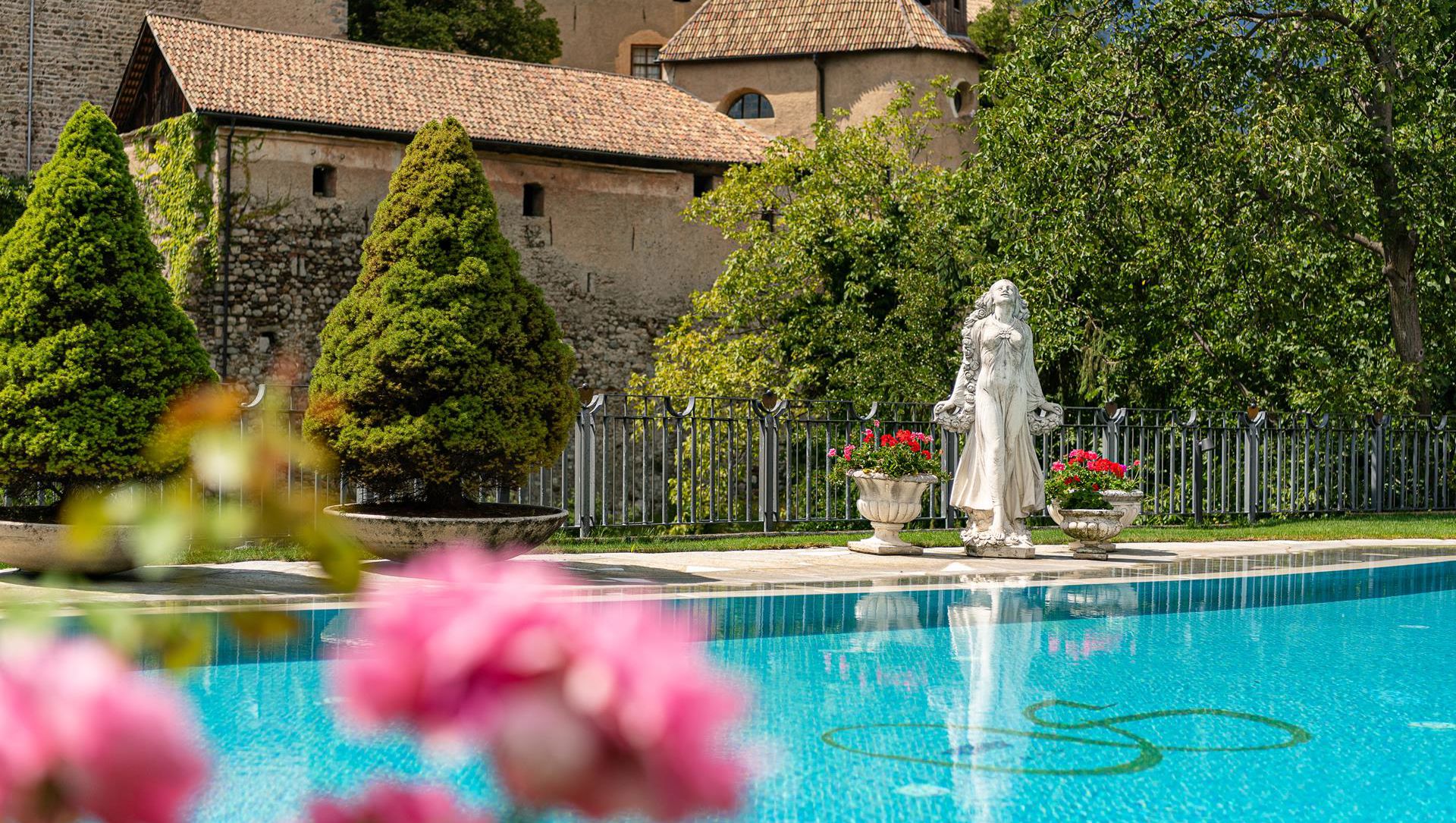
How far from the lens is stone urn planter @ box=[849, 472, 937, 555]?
13.9 m

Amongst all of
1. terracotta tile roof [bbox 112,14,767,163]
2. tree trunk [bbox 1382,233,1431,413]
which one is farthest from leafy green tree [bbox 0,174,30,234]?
tree trunk [bbox 1382,233,1431,413]

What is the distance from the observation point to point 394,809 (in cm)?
82

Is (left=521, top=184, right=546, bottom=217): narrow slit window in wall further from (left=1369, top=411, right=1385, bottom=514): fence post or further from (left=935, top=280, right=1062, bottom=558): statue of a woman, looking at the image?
(left=935, top=280, right=1062, bottom=558): statue of a woman

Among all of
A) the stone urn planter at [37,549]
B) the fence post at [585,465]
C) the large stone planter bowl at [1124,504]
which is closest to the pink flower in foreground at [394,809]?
the stone urn planter at [37,549]

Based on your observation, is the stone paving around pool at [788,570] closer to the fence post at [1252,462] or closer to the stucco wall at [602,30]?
the fence post at [1252,462]

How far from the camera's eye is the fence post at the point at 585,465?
1445 cm

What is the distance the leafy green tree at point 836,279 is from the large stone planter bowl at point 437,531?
55.6 ft

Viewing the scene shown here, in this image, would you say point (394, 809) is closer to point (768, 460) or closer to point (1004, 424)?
point (1004, 424)

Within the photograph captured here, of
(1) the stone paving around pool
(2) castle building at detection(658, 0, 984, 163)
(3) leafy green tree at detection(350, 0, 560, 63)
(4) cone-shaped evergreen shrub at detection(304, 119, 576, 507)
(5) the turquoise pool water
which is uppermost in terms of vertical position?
(3) leafy green tree at detection(350, 0, 560, 63)

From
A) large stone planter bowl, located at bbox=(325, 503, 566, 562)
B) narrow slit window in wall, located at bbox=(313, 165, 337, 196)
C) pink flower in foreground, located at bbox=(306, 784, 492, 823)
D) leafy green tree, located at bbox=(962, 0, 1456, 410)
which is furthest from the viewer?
narrow slit window in wall, located at bbox=(313, 165, 337, 196)

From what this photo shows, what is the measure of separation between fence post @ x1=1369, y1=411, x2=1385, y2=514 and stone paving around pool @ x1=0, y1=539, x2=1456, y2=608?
534 centimetres

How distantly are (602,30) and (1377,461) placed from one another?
32.4 m

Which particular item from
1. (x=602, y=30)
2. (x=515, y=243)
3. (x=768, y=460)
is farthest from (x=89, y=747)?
(x=602, y=30)

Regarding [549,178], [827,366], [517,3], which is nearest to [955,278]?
[827,366]
